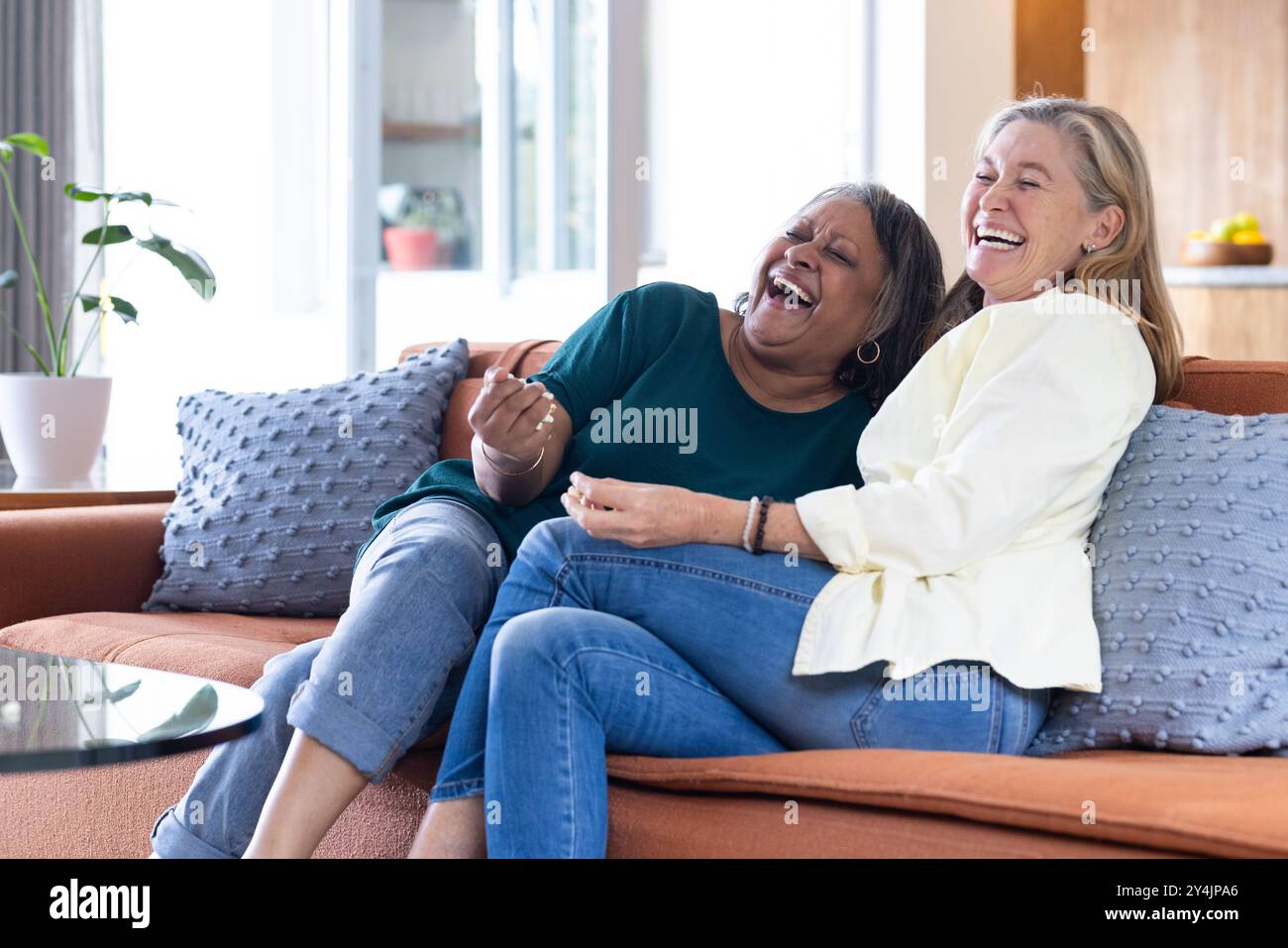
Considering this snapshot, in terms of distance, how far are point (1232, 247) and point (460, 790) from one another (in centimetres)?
443

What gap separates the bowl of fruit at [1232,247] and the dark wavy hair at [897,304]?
3589 millimetres

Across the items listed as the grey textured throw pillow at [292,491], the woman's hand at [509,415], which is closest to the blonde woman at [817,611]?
the woman's hand at [509,415]

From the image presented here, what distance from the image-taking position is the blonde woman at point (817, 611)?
1452 millimetres

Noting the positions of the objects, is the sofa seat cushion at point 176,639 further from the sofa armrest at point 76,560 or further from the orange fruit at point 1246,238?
the orange fruit at point 1246,238

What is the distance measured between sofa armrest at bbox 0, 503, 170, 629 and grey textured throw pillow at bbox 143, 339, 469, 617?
0.05 m

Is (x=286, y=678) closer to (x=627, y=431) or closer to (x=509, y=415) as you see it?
(x=509, y=415)

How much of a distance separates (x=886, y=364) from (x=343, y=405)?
3.11ft

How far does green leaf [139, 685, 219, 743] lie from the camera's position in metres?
1.25

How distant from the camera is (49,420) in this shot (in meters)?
2.81

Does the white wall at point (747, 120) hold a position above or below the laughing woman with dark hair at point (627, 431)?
above

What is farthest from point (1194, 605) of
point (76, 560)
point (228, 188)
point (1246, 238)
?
point (228, 188)

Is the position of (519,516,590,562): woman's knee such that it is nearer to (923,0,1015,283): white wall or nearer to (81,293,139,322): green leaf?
(81,293,139,322): green leaf
